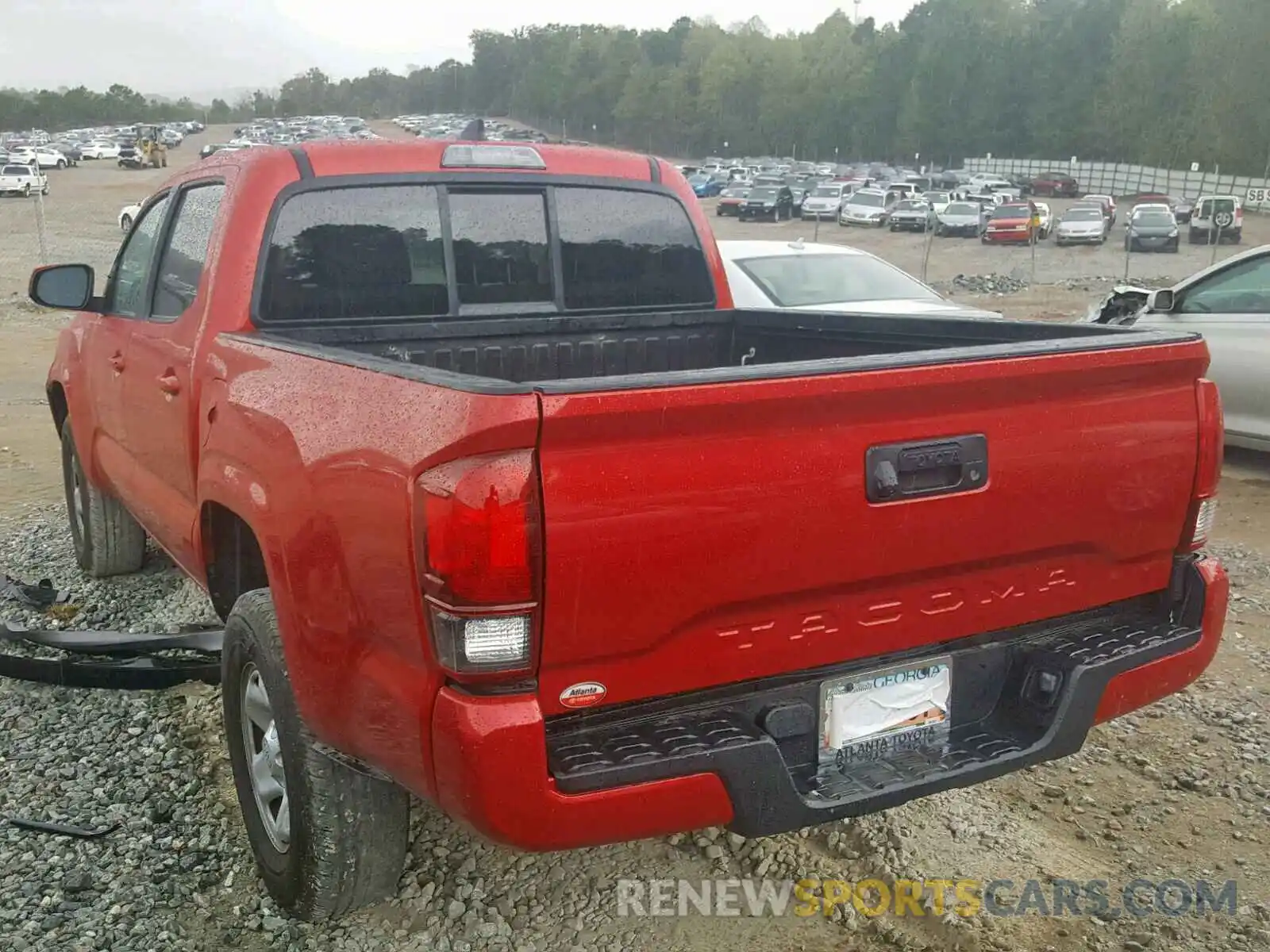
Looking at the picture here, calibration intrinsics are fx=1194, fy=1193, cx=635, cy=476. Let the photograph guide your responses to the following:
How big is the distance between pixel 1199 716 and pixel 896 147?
345 ft

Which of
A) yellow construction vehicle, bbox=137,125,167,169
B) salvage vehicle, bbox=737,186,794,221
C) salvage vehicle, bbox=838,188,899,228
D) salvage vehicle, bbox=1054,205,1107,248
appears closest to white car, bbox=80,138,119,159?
yellow construction vehicle, bbox=137,125,167,169

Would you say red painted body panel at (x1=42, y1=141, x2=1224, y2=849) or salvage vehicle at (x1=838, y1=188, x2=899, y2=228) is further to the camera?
salvage vehicle at (x1=838, y1=188, x2=899, y2=228)

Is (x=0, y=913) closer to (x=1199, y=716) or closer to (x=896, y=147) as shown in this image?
(x=1199, y=716)

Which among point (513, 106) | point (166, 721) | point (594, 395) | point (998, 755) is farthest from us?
point (513, 106)

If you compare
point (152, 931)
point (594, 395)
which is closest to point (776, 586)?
point (594, 395)

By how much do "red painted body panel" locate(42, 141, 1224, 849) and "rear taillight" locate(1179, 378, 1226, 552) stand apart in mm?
43

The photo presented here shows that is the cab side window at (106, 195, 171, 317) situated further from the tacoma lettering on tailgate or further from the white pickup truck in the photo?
the white pickup truck

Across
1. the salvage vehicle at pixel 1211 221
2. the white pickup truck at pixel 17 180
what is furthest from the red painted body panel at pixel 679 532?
the white pickup truck at pixel 17 180

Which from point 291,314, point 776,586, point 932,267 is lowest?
point 932,267

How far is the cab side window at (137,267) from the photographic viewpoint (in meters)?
4.51

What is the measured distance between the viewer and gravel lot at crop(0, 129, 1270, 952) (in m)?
3.14

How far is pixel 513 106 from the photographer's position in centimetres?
15850

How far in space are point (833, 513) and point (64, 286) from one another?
137 inches

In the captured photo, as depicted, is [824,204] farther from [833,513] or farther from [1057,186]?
[833,513]
